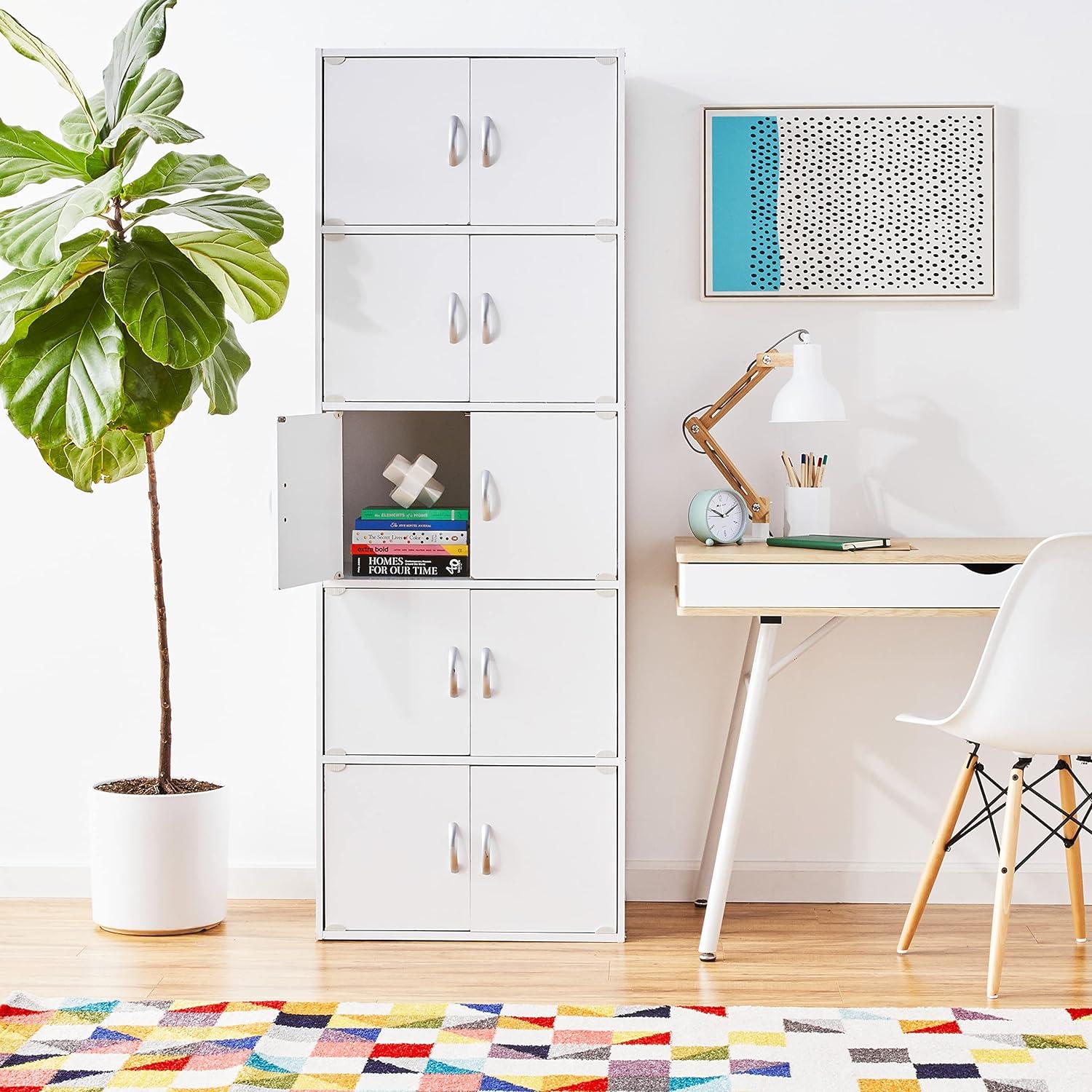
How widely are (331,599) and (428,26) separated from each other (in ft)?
4.40

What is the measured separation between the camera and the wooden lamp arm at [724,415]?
8.71 feet

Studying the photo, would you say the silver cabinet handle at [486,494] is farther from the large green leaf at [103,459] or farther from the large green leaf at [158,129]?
the large green leaf at [158,129]

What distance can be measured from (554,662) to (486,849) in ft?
Result: 1.36

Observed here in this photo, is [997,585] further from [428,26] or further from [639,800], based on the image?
[428,26]

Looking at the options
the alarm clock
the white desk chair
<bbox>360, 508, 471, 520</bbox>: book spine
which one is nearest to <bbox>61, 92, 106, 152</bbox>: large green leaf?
<bbox>360, 508, 471, 520</bbox>: book spine

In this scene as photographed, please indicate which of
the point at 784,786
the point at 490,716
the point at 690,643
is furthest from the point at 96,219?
the point at 784,786

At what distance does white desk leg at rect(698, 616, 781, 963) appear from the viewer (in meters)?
2.43

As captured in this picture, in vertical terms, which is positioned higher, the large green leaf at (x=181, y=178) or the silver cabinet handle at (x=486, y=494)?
the large green leaf at (x=181, y=178)

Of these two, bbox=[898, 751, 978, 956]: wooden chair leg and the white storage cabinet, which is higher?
the white storage cabinet

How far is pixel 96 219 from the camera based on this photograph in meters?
2.89

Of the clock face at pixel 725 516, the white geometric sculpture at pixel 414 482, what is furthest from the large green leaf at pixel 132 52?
the clock face at pixel 725 516

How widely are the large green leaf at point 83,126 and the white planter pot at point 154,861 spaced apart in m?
1.35

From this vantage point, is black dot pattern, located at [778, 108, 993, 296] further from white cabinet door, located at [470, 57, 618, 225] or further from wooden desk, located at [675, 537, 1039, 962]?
wooden desk, located at [675, 537, 1039, 962]

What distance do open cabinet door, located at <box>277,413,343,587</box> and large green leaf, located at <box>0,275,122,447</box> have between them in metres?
0.33
